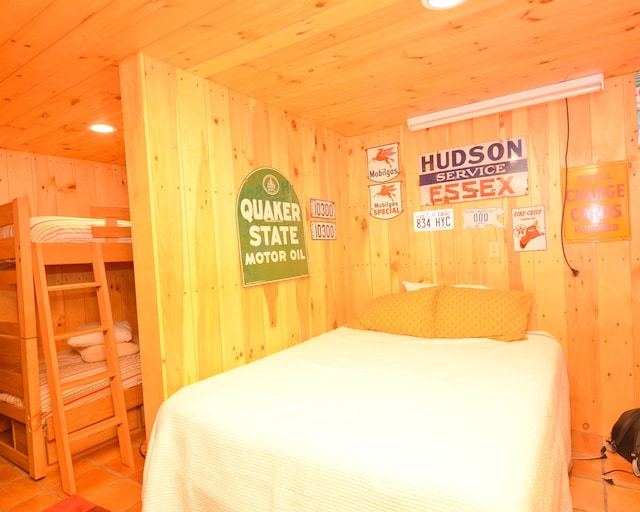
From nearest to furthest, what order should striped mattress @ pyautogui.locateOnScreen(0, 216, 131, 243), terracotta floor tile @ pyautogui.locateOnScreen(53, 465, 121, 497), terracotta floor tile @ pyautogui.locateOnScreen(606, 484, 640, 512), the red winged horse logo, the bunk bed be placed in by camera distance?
1. terracotta floor tile @ pyautogui.locateOnScreen(606, 484, 640, 512)
2. terracotta floor tile @ pyautogui.locateOnScreen(53, 465, 121, 497)
3. the bunk bed
4. striped mattress @ pyautogui.locateOnScreen(0, 216, 131, 243)
5. the red winged horse logo

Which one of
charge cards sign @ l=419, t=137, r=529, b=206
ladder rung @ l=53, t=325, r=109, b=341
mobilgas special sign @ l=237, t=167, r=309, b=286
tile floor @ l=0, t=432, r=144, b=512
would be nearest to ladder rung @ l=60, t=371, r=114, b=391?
ladder rung @ l=53, t=325, r=109, b=341

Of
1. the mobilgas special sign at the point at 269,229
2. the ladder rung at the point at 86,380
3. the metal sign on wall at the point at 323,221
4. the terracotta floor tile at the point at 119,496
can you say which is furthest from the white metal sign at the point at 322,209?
the terracotta floor tile at the point at 119,496

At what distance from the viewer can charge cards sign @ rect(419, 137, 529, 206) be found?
8.08 ft

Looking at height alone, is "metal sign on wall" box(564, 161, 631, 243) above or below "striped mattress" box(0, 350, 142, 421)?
above

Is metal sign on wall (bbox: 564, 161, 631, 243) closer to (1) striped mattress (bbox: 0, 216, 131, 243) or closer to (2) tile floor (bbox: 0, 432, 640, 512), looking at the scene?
(2) tile floor (bbox: 0, 432, 640, 512)

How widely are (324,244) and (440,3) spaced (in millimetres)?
1697

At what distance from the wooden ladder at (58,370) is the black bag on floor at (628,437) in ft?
8.75

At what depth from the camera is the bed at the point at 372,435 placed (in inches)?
39.0

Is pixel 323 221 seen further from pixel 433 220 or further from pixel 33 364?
pixel 33 364

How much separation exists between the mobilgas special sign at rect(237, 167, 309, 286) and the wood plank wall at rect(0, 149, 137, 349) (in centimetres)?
173

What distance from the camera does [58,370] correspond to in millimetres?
2225

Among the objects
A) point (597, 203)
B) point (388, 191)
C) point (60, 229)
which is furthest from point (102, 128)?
point (597, 203)

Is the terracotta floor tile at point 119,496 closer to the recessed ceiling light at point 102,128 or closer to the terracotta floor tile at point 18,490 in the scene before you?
the terracotta floor tile at point 18,490

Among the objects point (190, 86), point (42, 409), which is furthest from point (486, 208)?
point (42, 409)
